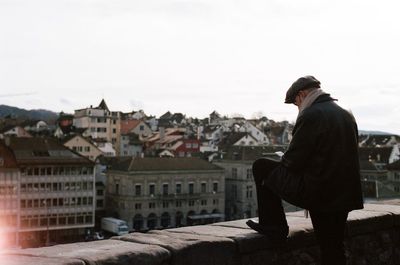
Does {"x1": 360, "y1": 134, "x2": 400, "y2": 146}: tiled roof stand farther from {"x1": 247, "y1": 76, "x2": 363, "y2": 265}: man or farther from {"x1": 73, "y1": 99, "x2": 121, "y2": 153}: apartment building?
{"x1": 247, "y1": 76, "x2": 363, "y2": 265}: man

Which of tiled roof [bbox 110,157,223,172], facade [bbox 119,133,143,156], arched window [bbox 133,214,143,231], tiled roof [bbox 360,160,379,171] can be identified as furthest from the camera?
facade [bbox 119,133,143,156]

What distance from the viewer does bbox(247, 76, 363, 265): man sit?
13.0 ft

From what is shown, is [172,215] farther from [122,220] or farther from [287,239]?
[287,239]

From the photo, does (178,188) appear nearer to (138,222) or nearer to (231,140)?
(138,222)

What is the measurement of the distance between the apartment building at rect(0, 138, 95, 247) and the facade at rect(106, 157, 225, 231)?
5033 millimetres

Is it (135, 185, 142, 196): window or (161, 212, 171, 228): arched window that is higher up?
(135, 185, 142, 196): window

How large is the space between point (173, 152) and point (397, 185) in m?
33.4

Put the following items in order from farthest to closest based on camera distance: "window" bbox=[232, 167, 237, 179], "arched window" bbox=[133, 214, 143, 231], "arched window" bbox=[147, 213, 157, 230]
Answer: "window" bbox=[232, 167, 237, 179], "arched window" bbox=[147, 213, 157, 230], "arched window" bbox=[133, 214, 143, 231]

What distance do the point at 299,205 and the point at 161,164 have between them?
68.6 m

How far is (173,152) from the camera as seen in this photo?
293 feet

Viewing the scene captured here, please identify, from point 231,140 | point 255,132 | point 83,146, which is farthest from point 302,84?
point 255,132

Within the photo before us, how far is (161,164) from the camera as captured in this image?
72438 millimetres

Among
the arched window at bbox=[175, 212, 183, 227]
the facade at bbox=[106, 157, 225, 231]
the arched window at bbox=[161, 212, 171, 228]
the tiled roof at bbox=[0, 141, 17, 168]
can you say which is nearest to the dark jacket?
the tiled roof at bbox=[0, 141, 17, 168]

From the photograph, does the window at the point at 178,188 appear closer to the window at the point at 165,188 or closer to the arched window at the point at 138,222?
the window at the point at 165,188
